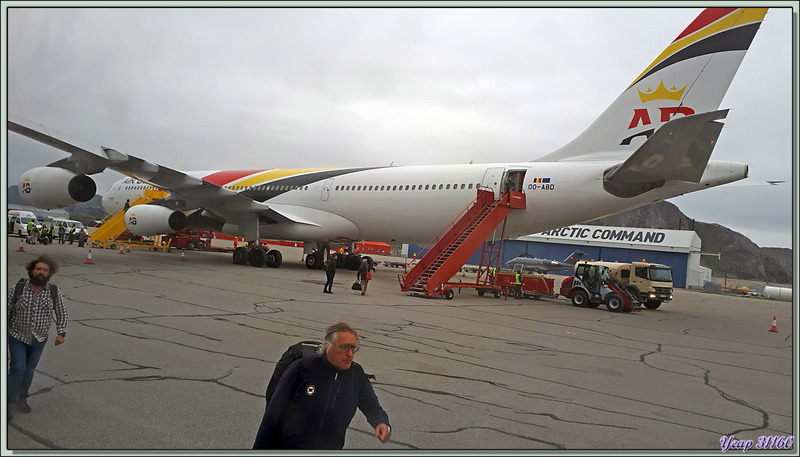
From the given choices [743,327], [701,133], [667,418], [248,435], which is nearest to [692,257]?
[743,327]

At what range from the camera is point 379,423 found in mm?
2725

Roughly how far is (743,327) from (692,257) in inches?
1102

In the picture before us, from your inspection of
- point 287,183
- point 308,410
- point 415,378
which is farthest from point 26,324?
point 287,183

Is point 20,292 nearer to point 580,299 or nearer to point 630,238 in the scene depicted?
point 580,299

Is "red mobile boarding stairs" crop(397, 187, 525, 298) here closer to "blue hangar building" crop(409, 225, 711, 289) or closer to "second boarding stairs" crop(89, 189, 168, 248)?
"second boarding stairs" crop(89, 189, 168, 248)

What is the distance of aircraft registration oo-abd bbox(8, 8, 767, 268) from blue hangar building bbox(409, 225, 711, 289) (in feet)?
63.0

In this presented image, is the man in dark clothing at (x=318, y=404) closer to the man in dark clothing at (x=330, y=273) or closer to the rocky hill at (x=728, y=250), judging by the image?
the rocky hill at (x=728, y=250)

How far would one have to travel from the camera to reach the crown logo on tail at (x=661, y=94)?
1382 centimetres

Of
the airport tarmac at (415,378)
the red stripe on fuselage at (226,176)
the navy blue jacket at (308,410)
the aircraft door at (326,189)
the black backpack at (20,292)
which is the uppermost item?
the red stripe on fuselage at (226,176)

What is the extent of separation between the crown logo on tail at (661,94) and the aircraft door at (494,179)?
449 centimetres

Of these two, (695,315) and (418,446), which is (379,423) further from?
(695,315)

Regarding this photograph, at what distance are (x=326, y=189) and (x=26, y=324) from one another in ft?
54.9

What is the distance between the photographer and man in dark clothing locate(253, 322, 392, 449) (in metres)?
2.55

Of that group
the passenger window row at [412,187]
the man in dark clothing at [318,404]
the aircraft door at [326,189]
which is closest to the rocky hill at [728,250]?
the man in dark clothing at [318,404]
